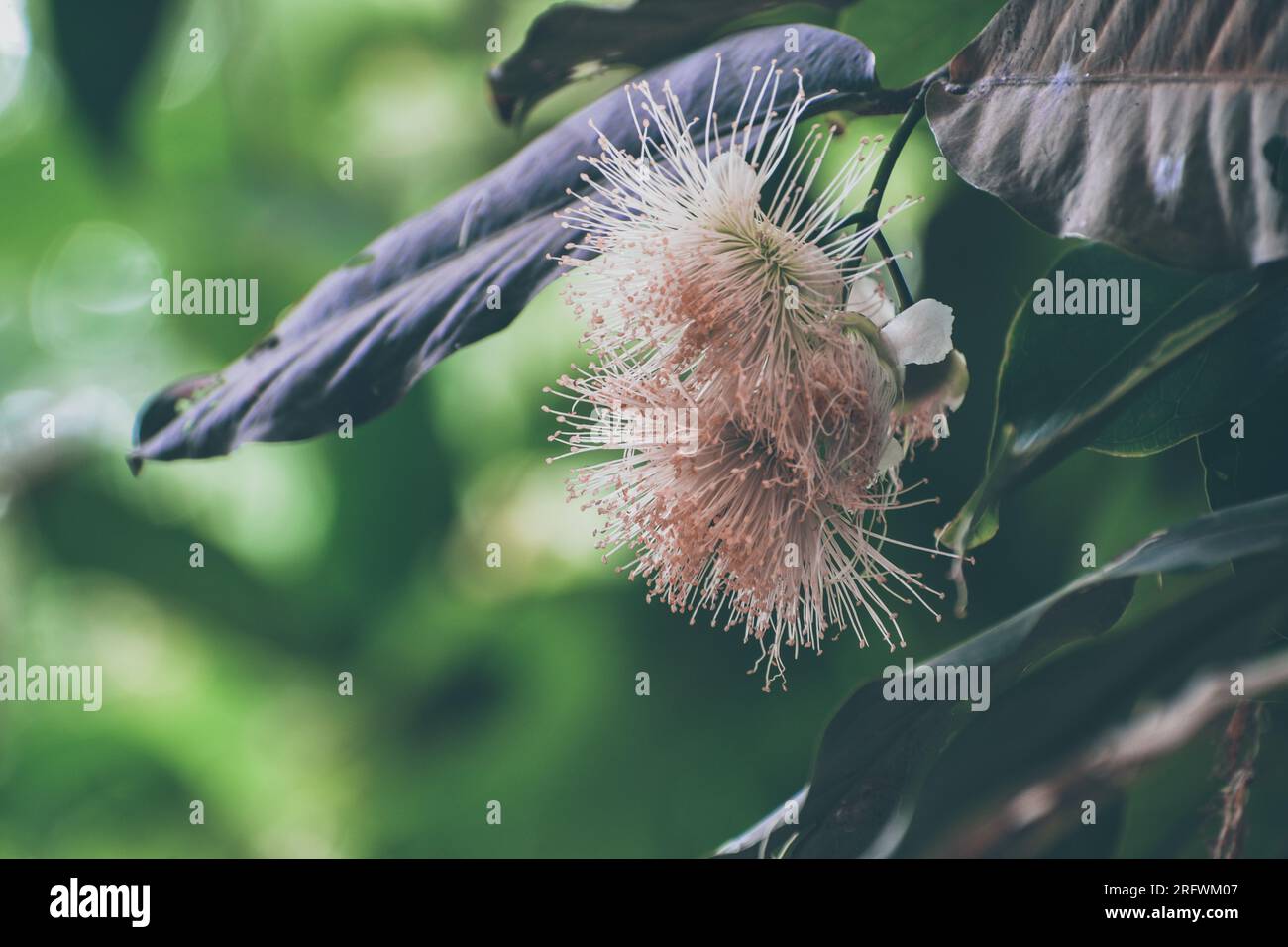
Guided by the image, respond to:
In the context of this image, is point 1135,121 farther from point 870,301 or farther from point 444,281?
point 444,281

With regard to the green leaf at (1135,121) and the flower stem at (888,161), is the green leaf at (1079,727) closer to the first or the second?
the green leaf at (1135,121)

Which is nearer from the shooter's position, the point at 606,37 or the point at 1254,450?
the point at 1254,450

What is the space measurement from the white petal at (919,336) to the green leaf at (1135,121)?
9cm

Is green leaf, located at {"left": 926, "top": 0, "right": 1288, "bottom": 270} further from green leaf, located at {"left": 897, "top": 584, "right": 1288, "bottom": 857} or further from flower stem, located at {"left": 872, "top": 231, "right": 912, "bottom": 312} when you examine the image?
green leaf, located at {"left": 897, "top": 584, "right": 1288, "bottom": 857}

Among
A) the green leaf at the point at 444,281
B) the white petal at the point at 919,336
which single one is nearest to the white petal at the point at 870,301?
the white petal at the point at 919,336

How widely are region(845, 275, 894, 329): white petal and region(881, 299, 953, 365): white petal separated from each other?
0.03 feet

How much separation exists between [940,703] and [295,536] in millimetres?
640

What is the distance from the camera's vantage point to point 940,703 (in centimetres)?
65

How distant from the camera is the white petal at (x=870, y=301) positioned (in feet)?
2.19

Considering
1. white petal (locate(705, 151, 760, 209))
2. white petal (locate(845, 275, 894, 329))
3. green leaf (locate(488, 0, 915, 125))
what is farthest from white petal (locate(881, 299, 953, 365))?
green leaf (locate(488, 0, 915, 125))

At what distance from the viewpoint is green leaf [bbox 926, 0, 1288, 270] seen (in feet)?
1.87

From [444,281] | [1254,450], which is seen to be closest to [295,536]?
[444,281]

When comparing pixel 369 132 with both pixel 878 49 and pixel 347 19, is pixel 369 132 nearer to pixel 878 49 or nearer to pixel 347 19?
pixel 347 19
